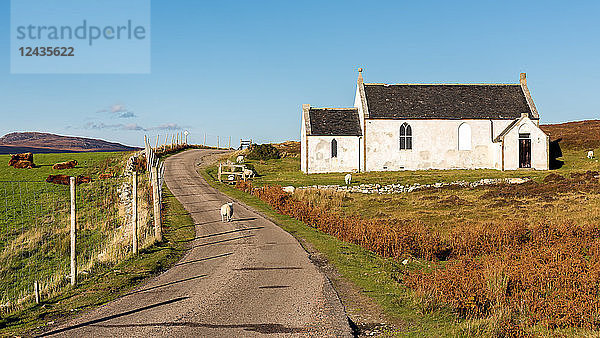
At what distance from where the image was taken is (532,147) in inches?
1964

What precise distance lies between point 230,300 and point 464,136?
4621 cm

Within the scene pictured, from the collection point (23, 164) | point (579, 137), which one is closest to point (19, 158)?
point (23, 164)

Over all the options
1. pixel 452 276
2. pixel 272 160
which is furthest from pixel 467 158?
pixel 452 276

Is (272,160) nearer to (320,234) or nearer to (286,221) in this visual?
(286,221)

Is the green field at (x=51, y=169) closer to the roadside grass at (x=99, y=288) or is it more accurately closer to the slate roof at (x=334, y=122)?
the slate roof at (x=334, y=122)

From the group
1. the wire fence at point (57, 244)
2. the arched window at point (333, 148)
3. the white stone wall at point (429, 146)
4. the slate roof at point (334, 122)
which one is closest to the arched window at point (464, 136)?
the white stone wall at point (429, 146)

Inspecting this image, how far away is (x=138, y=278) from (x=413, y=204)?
2188 centimetres

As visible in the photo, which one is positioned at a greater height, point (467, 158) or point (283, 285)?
point (467, 158)

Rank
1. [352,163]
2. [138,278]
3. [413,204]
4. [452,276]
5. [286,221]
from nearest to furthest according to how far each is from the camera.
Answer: [452,276], [138,278], [286,221], [413,204], [352,163]

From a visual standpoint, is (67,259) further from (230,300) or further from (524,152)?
(524,152)

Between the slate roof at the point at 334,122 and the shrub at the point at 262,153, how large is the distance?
11.3 m

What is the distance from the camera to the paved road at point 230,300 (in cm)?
879

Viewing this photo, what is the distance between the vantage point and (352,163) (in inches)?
2066

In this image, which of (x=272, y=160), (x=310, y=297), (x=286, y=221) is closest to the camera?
(x=310, y=297)
